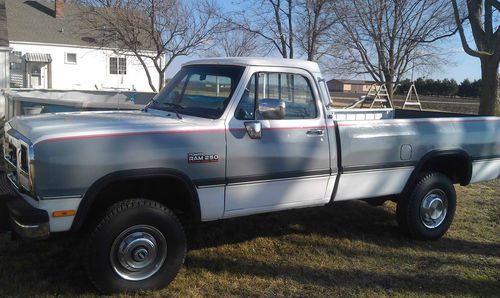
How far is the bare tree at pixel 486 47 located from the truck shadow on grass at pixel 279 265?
11381mm

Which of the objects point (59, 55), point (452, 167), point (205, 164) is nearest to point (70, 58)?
point (59, 55)

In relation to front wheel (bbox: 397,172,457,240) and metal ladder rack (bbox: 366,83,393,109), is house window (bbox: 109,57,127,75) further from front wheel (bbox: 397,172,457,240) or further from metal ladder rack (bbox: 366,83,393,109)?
front wheel (bbox: 397,172,457,240)

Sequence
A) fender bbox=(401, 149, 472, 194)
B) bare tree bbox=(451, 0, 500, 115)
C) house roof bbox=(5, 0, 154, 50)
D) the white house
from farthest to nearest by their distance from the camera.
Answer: house roof bbox=(5, 0, 154, 50) < the white house < bare tree bbox=(451, 0, 500, 115) < fender bbox=(401, 149, 472, 194)

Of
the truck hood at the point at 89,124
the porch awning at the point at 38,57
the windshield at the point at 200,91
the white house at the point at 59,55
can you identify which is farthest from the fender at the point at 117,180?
the porch awning at the point at 38,57

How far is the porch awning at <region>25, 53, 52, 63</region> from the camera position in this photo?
98.1ft

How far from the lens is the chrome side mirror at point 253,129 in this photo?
4.35m

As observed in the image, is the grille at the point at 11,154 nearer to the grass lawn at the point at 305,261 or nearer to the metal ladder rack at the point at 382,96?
the grass lawn at the point at 305,261

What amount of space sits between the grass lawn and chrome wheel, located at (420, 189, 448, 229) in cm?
24

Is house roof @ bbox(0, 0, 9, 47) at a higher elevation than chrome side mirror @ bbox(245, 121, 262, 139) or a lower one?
higher

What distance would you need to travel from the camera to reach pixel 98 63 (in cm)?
3244

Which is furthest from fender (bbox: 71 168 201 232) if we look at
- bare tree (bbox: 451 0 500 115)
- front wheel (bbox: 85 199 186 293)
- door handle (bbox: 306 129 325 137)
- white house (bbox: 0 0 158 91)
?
white house (bbox: 0 0 158 91)

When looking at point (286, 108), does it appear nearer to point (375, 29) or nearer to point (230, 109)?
point (230, 109)

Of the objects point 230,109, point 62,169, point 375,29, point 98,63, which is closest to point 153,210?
point 62,169

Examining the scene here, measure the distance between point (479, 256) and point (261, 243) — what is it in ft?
7.51
